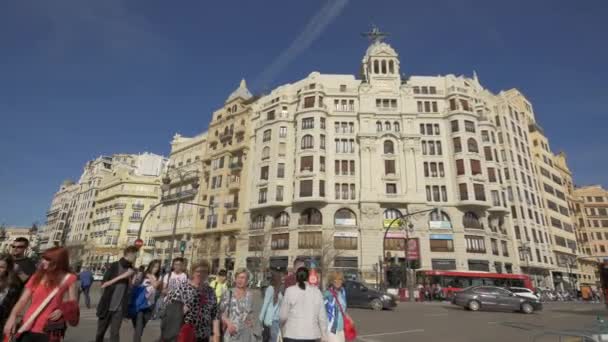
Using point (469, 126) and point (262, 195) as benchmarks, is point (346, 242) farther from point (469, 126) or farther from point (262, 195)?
point (469, 126)

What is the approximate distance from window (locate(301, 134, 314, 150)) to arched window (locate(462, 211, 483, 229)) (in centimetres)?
2058

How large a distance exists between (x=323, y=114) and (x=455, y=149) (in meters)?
17.6

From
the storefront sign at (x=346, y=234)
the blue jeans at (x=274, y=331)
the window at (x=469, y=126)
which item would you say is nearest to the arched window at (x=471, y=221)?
the window at (x=469, y=126)

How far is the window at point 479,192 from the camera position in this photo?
3991 cm

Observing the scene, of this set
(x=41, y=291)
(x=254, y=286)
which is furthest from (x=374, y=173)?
(x=41, y=291)

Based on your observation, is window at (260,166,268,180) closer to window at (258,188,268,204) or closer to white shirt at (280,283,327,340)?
window at (258,188,268,204)

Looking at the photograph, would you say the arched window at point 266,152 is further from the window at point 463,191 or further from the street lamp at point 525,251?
the street lamp at point 525,251

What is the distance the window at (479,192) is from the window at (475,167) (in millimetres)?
1726

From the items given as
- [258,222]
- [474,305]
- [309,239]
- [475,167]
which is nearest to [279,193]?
[258,222]

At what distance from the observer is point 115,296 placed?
600 centimetres

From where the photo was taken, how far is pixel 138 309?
6.75m

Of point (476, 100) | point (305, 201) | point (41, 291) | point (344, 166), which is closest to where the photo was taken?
point (41, 291)

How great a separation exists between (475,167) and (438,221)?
8558mm

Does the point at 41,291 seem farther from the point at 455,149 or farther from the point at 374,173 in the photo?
the point at 455,149
